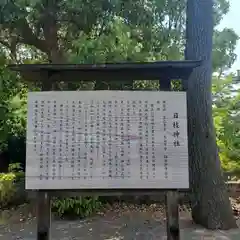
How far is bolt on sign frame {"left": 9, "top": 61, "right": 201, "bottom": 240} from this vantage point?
4.16 metres

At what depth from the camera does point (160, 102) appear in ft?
13.8

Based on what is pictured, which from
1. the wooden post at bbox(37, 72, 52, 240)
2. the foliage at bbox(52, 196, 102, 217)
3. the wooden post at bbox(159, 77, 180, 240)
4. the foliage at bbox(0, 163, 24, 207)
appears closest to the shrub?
the foliage at bbox(0, 163, 24, 207)

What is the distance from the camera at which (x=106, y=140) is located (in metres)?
4.13

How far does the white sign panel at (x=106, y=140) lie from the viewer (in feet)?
13.4

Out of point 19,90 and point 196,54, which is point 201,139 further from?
point 19,90

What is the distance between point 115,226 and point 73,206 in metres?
0.90

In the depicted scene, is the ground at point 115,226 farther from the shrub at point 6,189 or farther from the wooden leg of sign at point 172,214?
the wooden leg of sign at point 172,214

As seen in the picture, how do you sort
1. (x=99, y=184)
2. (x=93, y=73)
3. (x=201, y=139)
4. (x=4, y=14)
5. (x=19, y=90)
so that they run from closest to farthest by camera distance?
(x=99, y=184) < (x=93, y=73) < (x=201, y=139) < (x=4, y=14) < (x=19, y=90)

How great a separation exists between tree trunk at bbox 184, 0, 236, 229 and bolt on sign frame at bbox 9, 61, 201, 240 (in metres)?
1.51

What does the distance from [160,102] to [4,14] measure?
4.11 meters

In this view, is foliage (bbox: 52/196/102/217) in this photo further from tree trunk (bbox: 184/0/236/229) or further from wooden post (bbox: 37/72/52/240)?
wooden post (bbox: 37/72/52/240)

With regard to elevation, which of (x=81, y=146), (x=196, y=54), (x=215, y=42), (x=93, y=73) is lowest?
(x=81, y=146)

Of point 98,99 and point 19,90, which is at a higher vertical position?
point 19,90

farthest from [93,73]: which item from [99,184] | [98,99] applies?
[99,184]
